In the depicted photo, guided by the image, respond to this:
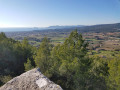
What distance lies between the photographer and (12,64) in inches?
1010

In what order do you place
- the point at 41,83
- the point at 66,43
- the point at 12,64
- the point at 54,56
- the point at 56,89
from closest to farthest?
the point at 56,89, the point at 41,83, the point at 66,43, the point at 54,56, the point at 12,64

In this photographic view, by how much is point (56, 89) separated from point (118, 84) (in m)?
10.8

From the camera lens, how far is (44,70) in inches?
731

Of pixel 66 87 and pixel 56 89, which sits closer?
pixel 56 89

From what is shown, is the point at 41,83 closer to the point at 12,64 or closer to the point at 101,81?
the point at 101,81

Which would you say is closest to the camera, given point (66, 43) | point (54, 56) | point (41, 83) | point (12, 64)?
point (41, 83)

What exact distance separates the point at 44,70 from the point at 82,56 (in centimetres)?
894

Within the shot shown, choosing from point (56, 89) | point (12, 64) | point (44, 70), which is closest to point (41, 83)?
point (56, 89)

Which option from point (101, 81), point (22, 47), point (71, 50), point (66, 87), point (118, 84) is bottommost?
point (66, 87)

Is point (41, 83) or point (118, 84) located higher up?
point (41, 83)

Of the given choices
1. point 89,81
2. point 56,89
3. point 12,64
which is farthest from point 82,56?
point 12,64

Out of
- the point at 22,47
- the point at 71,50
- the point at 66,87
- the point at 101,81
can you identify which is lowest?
the point at 66,87

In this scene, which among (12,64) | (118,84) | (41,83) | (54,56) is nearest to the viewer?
(41,83)

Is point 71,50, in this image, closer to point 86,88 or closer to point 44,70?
point 86,88
